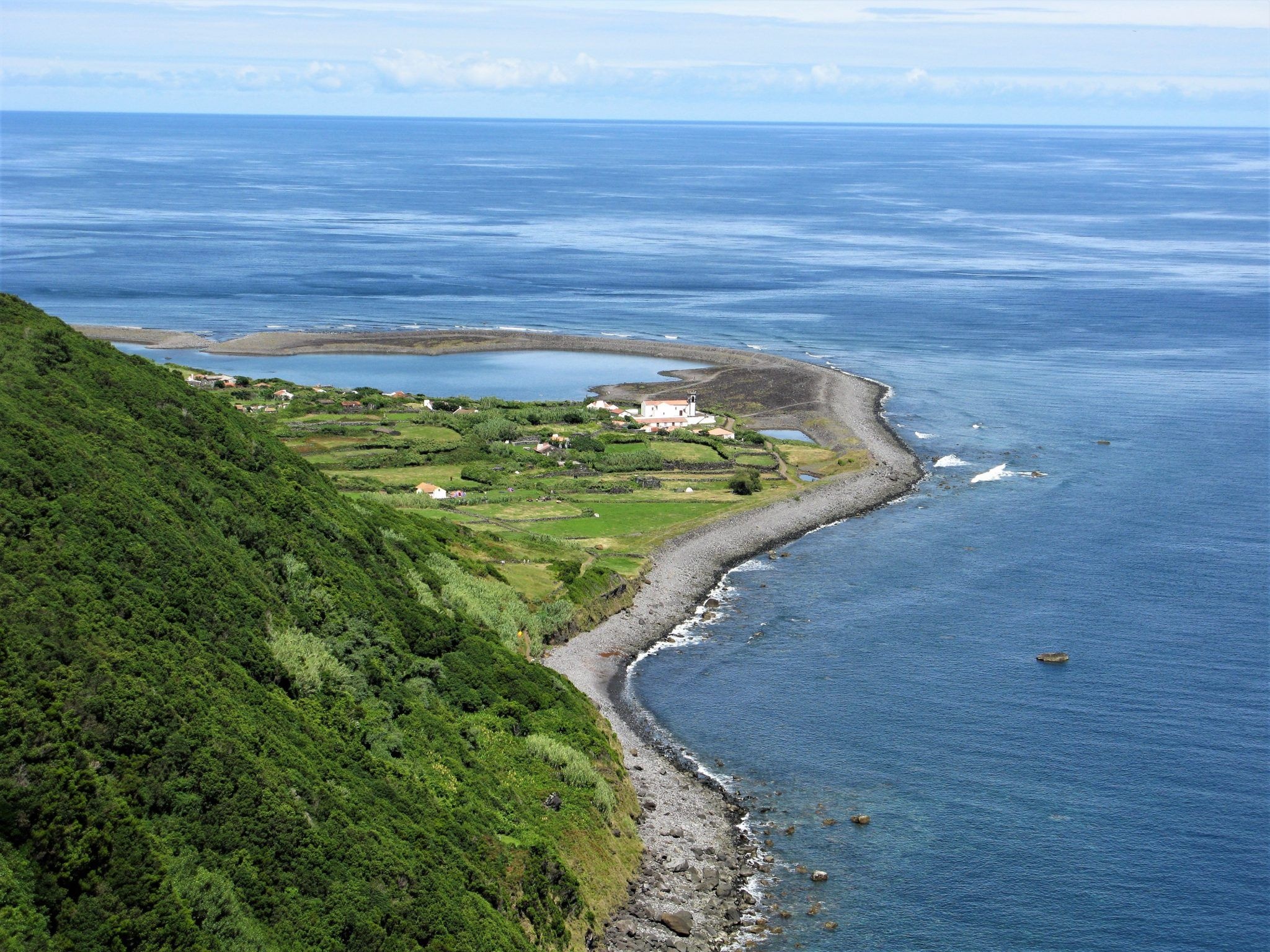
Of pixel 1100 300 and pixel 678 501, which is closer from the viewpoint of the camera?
pixel 678 501

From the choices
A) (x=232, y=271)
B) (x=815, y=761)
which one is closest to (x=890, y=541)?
(x=815, y=761)

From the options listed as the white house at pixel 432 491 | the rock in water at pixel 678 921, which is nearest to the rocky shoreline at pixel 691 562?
the rock in water at pixel 678 921

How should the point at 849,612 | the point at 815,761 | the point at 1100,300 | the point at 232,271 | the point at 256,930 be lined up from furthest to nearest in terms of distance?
the point at 232,271
the point at 1100,300
the point at 849,612
the point at 815,761
the point at 256,930

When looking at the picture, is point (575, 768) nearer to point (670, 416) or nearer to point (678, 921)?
point (678, 921)

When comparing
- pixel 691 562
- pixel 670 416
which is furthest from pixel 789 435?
pixel 691 562

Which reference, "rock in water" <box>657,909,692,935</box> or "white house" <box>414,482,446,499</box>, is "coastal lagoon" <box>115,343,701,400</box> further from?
"rock in water" <box>657,909,692,935</box>

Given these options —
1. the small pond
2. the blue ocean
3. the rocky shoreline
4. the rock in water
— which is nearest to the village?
the small pond

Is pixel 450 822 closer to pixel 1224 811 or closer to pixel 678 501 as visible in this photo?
pixel 1224 811
